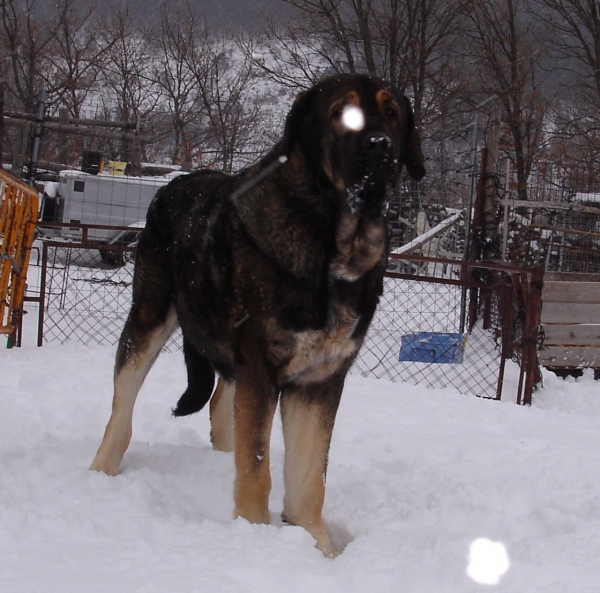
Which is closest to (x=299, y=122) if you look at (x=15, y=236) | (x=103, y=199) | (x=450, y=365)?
(x=15, y=236)

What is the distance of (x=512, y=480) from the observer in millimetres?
3316

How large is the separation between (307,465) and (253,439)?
302mm

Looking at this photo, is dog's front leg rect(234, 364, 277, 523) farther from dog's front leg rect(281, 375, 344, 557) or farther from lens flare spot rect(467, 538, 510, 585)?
lens flare spot rect(467, 538, 510, 585)

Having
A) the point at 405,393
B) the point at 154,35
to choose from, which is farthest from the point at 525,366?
the point at 154,35

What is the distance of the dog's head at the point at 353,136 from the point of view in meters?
2.25

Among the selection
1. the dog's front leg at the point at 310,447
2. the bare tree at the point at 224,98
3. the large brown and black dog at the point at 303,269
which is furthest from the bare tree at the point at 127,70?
the dog's front leg at the point at 310,447

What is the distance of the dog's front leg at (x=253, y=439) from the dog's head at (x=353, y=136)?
0.74 m

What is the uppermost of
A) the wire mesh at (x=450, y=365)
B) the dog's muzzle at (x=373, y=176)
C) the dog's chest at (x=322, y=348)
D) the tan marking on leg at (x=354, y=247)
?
the dog's muzzle at (x=373, y=176)

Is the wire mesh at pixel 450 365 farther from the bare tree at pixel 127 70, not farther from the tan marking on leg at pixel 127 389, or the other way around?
the bare tree at pixel 127 70

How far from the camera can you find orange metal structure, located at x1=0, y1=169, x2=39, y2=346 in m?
5.96

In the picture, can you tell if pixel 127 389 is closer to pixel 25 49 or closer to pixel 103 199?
pixel 103 199

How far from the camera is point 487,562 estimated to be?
2.29 metres

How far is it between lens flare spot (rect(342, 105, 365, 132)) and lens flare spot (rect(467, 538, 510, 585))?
1.53 meters

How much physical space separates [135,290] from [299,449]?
4.00ft
